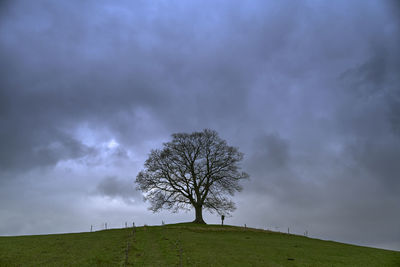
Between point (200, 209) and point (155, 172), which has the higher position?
point (155, 172)

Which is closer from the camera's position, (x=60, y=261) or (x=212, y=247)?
(x=60, y=261)

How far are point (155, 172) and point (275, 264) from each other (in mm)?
35233

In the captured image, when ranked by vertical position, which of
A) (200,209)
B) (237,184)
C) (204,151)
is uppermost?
(204,151)

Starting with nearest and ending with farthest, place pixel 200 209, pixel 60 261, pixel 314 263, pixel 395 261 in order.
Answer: pixel 60 261 < pixel 314 263 < pixel 395 261 < pixel 200 209

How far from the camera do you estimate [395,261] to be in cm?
3475

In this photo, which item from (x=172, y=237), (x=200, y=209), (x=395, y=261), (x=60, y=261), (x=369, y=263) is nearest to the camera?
(x=60, y=261)

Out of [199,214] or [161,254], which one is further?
[199,214]

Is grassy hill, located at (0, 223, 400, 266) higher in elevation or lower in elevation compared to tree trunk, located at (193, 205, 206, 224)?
lower

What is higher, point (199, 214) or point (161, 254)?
point (199, 214)

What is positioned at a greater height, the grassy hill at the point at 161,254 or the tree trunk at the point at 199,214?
the tree trunk at the point at 199,214

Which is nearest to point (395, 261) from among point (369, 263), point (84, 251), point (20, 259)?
point (369, 263)

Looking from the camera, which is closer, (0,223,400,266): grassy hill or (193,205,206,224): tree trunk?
(0,223,400,266): grassy hill

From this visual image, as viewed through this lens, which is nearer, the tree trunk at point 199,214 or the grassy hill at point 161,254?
the grassy hill at point 161,254

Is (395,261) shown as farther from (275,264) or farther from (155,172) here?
(155,172)
